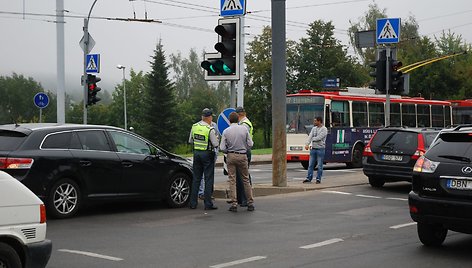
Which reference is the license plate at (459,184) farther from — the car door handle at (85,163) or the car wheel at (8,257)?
the car door handle at (85,163)

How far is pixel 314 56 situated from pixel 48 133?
54.1 meters

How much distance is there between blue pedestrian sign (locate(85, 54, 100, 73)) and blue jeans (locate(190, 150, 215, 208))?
43.1 feet

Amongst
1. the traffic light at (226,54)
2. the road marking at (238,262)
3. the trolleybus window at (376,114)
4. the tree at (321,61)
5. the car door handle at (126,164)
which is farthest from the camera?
the tree at (321,61)

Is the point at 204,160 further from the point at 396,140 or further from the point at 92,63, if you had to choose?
the point at 92,63

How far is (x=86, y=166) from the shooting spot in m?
10.7

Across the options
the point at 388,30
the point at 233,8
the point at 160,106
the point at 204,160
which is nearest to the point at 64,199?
the point at 204,160

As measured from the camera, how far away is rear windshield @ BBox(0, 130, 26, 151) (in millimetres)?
10019

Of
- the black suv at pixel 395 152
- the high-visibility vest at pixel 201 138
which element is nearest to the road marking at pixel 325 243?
the high-visibility vest at pixel 201 138

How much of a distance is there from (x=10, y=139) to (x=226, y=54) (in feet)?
16.9

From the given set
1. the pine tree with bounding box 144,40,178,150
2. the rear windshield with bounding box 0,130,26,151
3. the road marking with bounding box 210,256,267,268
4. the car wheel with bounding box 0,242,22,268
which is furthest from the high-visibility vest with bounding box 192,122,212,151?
the pine tree with bounding box 144,40,178,150

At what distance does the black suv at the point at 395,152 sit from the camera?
50.0 feet

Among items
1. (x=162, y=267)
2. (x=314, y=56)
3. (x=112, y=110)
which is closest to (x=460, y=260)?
(x=162, y=267)

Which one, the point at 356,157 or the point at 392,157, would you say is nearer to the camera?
the point at 392,157

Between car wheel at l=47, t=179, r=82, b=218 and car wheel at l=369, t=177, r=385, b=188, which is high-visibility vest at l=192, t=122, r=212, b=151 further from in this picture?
car wheel at l=369, t=177, r=385, b=188
